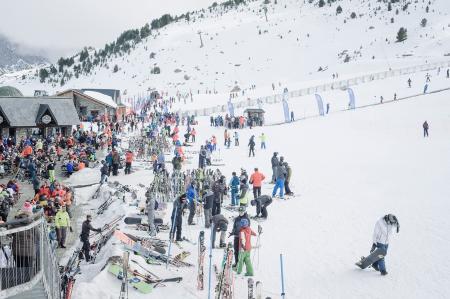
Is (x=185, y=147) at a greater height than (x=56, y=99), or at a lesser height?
lesser

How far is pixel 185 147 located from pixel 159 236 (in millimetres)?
18151

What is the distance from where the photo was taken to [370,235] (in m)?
12.6

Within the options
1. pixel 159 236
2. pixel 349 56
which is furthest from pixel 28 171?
pixel 349 56

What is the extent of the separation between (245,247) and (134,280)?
245 cm

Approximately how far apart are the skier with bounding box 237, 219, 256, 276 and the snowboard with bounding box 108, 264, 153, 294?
2089 millimetres

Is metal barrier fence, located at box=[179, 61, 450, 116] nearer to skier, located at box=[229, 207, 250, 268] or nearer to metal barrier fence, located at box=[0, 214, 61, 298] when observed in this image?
skier, located at box=[229, 207, 250, 268]

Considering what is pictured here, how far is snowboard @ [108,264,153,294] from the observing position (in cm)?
901

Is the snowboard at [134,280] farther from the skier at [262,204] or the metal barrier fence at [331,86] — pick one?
the metal barrier fence at [331,86]

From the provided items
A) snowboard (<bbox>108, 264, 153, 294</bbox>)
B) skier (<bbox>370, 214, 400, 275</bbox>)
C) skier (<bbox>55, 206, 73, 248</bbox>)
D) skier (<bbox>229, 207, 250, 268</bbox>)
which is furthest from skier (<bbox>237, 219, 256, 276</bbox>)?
skier (<bbox>55, 206, 73, 248</bbox>)

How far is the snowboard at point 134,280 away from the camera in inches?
355

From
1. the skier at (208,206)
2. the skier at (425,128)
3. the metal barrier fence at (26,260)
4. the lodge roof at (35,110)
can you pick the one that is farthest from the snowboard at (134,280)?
the skier at (425,128)

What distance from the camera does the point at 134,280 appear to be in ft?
30.0

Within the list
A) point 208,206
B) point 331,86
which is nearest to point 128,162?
point 208,206

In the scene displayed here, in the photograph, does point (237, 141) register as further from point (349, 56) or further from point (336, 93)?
point (349, 56)
